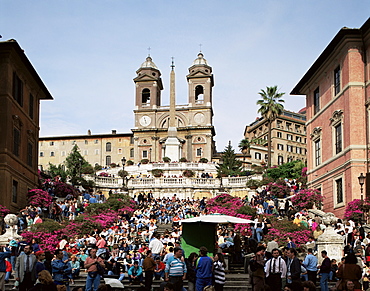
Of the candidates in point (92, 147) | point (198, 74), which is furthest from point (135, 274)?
point (92, 147)

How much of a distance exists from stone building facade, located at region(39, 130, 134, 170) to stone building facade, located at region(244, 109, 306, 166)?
23.0 metres

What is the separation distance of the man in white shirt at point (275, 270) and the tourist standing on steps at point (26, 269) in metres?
5.93

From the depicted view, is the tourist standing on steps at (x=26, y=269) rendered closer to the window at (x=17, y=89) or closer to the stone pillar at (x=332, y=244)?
the stone pillar at (x=332, y=244)

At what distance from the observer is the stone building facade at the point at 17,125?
34.1m

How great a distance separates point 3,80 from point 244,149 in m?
76.8

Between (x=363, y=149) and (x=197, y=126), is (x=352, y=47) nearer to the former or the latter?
(x=363, y=149)

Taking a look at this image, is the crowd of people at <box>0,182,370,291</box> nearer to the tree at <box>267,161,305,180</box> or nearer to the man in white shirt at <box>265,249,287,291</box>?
the man in white shirt at <box>265,249,287,291</box>

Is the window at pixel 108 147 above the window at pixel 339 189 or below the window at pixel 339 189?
above

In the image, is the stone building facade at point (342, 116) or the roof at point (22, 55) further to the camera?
the roof at point (22, 55)

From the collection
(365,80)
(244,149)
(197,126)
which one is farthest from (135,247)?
(244,149)

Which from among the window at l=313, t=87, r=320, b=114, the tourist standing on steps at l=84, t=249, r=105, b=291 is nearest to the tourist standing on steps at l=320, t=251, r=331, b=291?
the tourist standing on steps at l=84, t=249, r=105, b=291

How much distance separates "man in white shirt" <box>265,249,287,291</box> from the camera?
1483 cm

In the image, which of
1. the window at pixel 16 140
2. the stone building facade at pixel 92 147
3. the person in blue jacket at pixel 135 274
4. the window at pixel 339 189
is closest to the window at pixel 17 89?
the window at pixel 16 140

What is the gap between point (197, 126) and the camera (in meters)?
98.0
